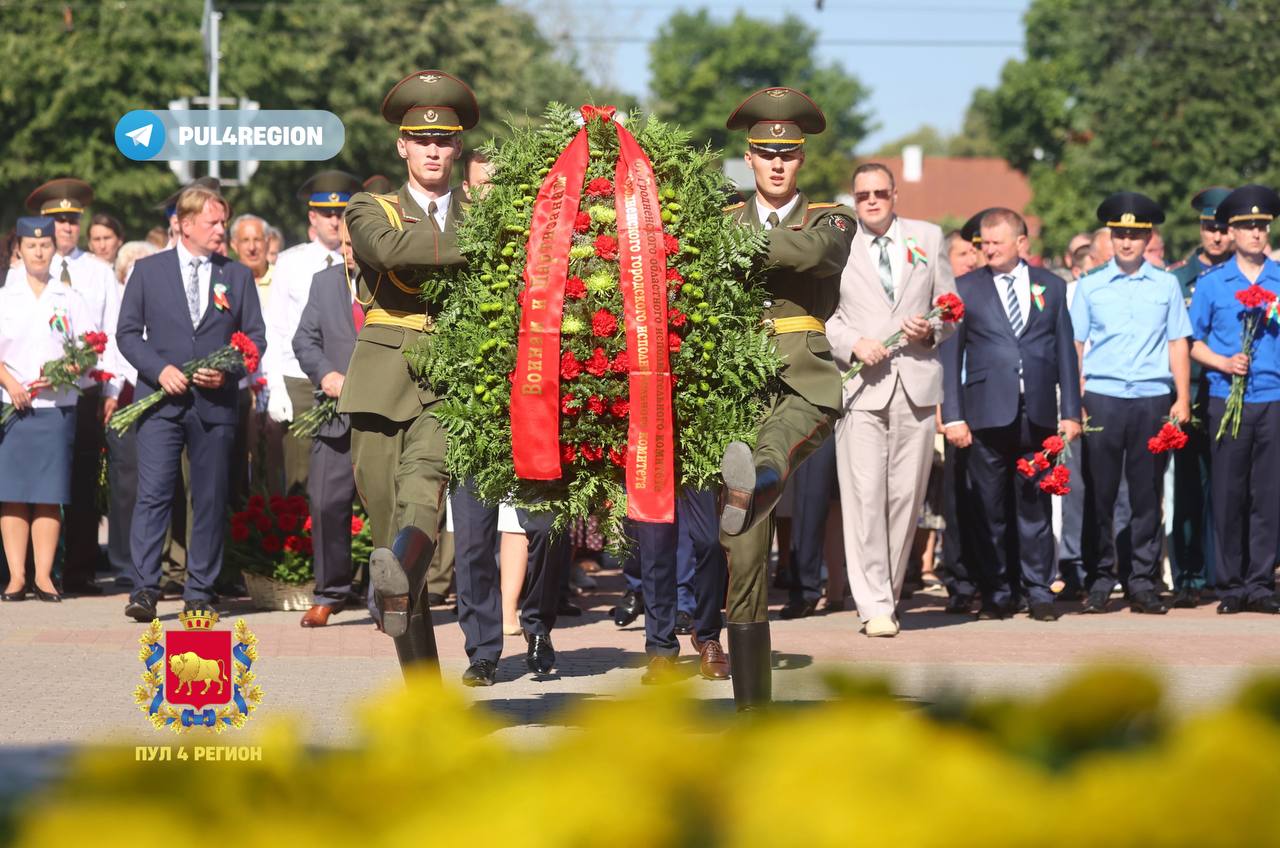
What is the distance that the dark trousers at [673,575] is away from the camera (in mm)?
8930

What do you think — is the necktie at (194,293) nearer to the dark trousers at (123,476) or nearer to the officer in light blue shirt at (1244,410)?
the dark trousers at (123,476)

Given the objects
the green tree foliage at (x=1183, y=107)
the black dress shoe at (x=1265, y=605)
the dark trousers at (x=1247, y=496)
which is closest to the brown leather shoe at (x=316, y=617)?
the dark trousers at (x=1247, y=496)

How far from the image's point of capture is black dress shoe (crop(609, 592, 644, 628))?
10.9 m

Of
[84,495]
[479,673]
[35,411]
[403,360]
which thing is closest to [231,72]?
[84,495]

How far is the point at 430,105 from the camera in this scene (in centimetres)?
707

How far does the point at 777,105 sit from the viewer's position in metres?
7.77

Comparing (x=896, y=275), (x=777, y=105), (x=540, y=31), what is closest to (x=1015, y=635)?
(x=896, y=275)

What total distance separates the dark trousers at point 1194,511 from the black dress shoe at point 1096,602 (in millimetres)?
702

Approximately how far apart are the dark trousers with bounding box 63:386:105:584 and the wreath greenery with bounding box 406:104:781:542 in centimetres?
640

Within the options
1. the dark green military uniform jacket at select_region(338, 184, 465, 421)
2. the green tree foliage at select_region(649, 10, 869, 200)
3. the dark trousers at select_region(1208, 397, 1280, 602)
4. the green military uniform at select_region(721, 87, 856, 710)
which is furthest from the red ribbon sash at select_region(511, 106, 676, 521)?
the green tree foliage at select_region(649, 10, 869, 200)

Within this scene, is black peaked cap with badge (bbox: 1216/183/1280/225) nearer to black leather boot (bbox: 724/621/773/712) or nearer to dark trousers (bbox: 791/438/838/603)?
dark trousers (bbox: 791/438/838/603)

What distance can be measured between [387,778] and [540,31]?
229 ft

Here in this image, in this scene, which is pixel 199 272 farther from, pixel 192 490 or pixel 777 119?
pixel 777 119

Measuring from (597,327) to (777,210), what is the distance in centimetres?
145
